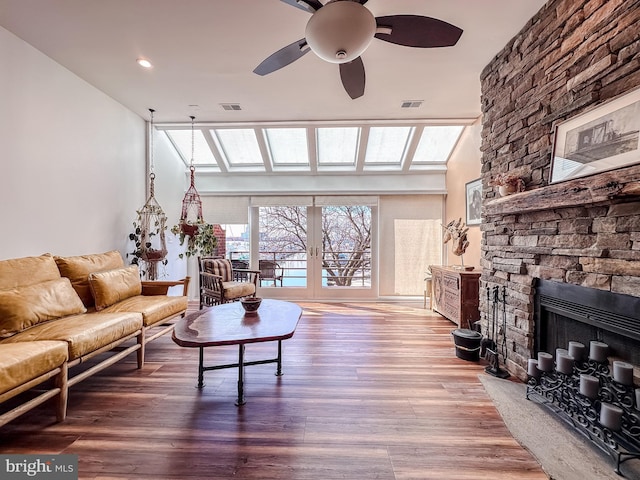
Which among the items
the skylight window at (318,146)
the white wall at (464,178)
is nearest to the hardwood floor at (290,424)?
the white wall at (464,178)

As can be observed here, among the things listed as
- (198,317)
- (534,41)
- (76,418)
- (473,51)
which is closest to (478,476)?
(198,317)

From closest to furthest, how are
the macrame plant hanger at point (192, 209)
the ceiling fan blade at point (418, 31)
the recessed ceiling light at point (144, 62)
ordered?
the ceiling fan blade at point (418, 31)
the recessed ceiling light at point (144, 62)
the macrame plant hanger at point (192, 209)

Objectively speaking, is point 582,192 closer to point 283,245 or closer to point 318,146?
point 318,146

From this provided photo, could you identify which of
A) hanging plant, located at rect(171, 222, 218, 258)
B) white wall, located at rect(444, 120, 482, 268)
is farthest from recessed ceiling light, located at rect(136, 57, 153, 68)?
white wall, located at rect(444, 120, 482, 268)

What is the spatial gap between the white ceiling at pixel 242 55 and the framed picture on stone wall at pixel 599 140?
3.44 ft

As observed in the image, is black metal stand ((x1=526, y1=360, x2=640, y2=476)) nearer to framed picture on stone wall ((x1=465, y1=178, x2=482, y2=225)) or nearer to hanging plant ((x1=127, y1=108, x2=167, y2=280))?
framed picture on stone wall ((x1=465, y1=178, x2=482, y2=225))

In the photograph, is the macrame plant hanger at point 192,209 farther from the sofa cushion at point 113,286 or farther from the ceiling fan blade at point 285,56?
the ceiling fan blade at point 285,56

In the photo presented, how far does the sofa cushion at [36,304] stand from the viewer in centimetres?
208

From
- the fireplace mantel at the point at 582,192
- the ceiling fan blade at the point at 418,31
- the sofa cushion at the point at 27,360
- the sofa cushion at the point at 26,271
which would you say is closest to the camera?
the fireplace mantel at the point at 582,192

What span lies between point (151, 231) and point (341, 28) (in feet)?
13.1

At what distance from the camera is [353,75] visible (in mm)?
2205

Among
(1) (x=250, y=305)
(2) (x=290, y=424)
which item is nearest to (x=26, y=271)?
(1) (x=250, y=305)

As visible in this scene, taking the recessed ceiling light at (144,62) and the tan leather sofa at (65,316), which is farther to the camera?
the recessed ceiling light at (144,62)

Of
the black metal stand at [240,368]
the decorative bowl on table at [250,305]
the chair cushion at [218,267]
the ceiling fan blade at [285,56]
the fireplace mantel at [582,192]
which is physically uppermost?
→ the ceiling fan blade at [285,56]
